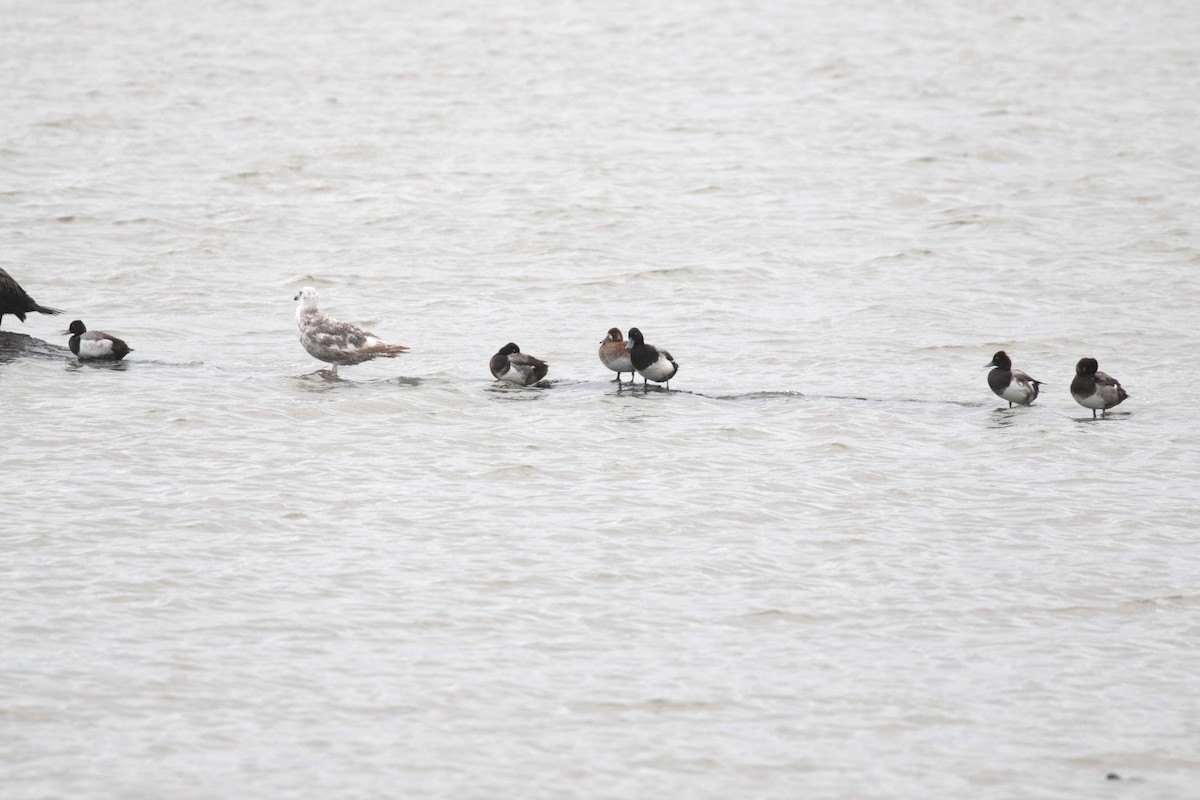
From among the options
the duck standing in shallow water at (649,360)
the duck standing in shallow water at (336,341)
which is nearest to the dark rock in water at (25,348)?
the duck standing in shallow water at (336,341)

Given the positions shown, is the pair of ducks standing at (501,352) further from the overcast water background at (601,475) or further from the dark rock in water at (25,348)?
the dark rock in water at (25,348)

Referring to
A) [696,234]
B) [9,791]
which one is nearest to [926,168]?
[696,234]

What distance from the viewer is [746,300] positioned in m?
22.0

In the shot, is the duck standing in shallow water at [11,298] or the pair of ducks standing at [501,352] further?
the duck standing in shallow water at [11,298]

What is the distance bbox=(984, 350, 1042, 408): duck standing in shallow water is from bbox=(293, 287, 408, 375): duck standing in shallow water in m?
6.62

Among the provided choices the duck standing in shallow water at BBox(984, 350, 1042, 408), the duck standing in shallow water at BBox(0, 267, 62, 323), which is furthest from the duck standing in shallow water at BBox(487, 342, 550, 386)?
the duck standing in shallow water at BBox(0, 267, 62, 323)

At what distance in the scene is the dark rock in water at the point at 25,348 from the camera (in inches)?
651

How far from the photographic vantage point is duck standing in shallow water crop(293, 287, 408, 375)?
16297 mm

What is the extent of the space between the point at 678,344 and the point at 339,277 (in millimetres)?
6645

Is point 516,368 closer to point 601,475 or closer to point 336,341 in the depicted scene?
point 336,341

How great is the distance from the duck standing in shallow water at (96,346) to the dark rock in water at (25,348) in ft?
1.27

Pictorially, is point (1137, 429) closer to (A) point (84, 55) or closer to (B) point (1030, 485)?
(B) point (1030, 485)

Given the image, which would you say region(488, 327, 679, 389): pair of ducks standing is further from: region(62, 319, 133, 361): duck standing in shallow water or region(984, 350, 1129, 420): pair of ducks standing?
region(62, 319, 133, 361): duck standing in shallow water

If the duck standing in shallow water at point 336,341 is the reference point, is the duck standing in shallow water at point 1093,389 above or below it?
below
